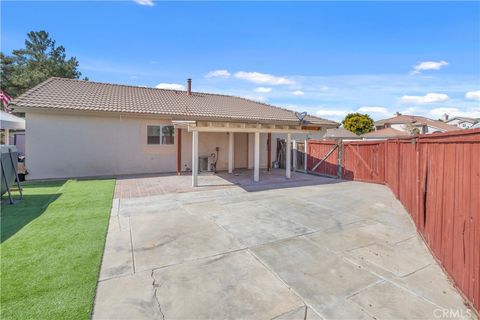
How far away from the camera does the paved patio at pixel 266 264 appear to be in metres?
2.95

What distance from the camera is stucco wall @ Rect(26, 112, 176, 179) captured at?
11273 mm

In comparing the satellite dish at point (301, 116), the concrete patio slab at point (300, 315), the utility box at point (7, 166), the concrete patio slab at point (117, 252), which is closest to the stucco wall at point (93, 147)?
the utility box at point (7, 166)

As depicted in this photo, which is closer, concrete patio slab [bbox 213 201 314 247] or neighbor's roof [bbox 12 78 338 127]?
concrete patio slab [bbox 213 201 314 247]

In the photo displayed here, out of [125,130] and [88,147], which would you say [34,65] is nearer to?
[88,147]

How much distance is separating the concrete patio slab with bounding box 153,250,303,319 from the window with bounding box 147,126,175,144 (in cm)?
1045

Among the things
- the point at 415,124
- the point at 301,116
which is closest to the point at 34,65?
the point at 301,116

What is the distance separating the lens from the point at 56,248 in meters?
4.40

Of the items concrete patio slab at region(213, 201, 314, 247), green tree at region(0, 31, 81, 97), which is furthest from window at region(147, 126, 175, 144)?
green tree at region(0, 31, 81, 97)

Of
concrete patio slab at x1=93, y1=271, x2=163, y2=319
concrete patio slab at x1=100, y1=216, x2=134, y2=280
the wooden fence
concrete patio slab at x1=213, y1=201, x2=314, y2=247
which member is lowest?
concrete patio slab at x1=93, y1=271, x2=163, y2=319

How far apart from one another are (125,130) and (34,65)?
88.4 feet

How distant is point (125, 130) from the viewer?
1270cm

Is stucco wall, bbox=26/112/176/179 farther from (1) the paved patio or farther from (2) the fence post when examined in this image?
(2) the fence post

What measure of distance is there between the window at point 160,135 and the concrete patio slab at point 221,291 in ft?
34.3

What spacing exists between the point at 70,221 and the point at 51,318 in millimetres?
3781
